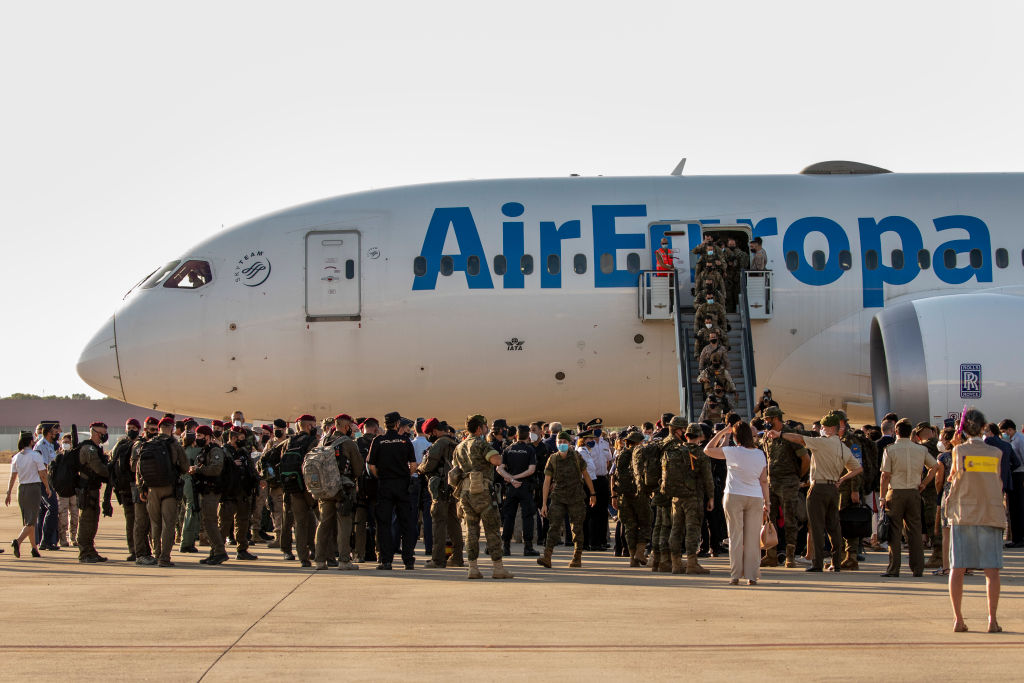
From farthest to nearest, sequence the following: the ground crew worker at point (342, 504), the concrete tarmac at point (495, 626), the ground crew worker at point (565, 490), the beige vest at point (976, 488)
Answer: the ground crew worker at point (565, 490) → the ground crew worker at point (342, 504) → the beige vest at point (976, 488) → the concrete tarmac at point (495, 626)

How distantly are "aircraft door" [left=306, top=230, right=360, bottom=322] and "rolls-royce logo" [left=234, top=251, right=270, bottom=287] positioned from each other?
704 millimetres

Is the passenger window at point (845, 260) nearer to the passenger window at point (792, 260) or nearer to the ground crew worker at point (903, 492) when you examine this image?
the passenger window at point (792, 260)

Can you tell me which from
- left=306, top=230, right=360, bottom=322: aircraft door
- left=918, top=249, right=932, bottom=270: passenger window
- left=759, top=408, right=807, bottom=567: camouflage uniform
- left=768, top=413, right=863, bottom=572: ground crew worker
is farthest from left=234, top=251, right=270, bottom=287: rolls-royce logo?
left=918, top=249, right=932, bottom=270: passenger window

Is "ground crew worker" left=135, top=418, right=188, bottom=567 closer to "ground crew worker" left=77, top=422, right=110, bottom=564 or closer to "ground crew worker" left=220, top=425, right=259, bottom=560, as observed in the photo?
"ground crew worker" left=220, top=425, right=259, bottom=560

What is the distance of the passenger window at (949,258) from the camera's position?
1912cm

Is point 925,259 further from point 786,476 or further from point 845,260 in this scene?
point 786,476

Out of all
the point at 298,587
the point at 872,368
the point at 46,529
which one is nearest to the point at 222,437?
the point at 46,529

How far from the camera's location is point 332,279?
19078 mm

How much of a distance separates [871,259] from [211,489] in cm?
1090

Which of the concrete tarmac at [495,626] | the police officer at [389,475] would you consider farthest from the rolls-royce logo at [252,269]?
the concrete tarmac at [495,626]

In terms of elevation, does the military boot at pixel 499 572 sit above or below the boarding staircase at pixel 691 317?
below

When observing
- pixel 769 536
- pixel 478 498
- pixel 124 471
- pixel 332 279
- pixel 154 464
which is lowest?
pixel 769 536

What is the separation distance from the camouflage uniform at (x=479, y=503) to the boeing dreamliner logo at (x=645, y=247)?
670 centimetres

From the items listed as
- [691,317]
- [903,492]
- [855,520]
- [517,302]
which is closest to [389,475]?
[855,520]
